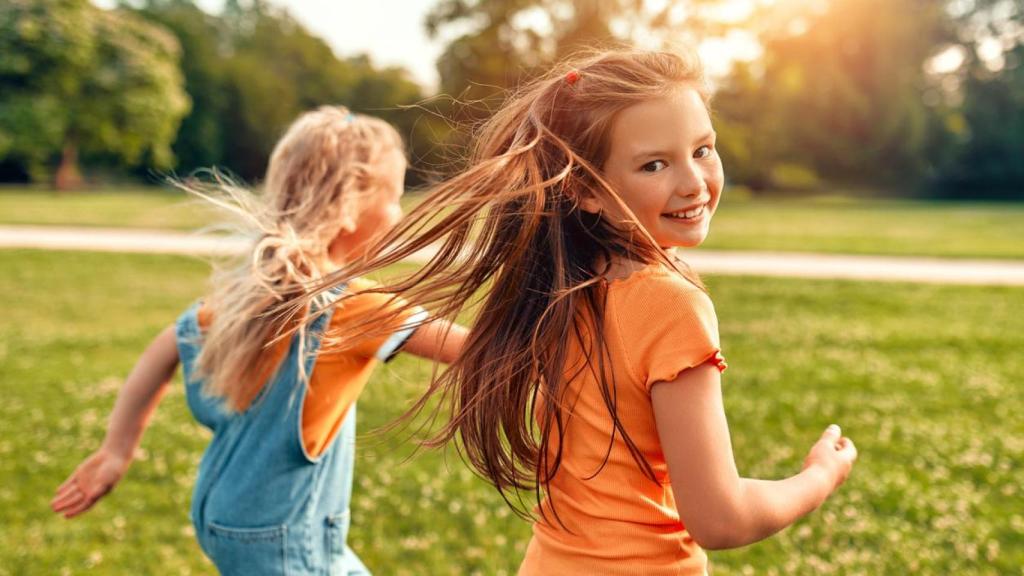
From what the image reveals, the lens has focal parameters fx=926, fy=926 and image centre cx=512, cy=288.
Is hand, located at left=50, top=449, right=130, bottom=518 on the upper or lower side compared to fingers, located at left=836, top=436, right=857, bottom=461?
lower

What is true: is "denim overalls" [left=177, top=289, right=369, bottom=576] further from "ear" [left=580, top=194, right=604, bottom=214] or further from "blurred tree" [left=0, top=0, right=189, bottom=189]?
"blurred tree" [left=0, top=0, right=189, bottom=189]

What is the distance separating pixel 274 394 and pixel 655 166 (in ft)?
4.02

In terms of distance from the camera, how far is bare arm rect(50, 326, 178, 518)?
2.67 m

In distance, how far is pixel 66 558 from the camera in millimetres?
4270

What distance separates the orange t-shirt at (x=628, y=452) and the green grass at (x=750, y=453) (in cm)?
80

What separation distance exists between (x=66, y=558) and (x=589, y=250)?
354cm

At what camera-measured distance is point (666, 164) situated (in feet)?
5.75

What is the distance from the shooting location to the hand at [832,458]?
5.80 ft

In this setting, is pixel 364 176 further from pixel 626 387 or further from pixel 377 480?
pixel 377 480

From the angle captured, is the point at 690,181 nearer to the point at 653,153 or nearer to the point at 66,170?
the point at 653,153

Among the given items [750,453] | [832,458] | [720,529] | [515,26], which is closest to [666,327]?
[720,529]

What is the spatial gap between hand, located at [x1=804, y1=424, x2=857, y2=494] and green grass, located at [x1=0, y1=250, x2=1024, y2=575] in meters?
1.09

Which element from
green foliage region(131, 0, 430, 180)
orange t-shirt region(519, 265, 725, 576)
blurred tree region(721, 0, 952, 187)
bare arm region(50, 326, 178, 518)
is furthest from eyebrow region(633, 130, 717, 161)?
green foliage region(131, 0, 430, 180)

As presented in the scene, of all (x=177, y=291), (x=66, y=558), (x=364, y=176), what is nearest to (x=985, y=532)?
(x=364, y=176)
